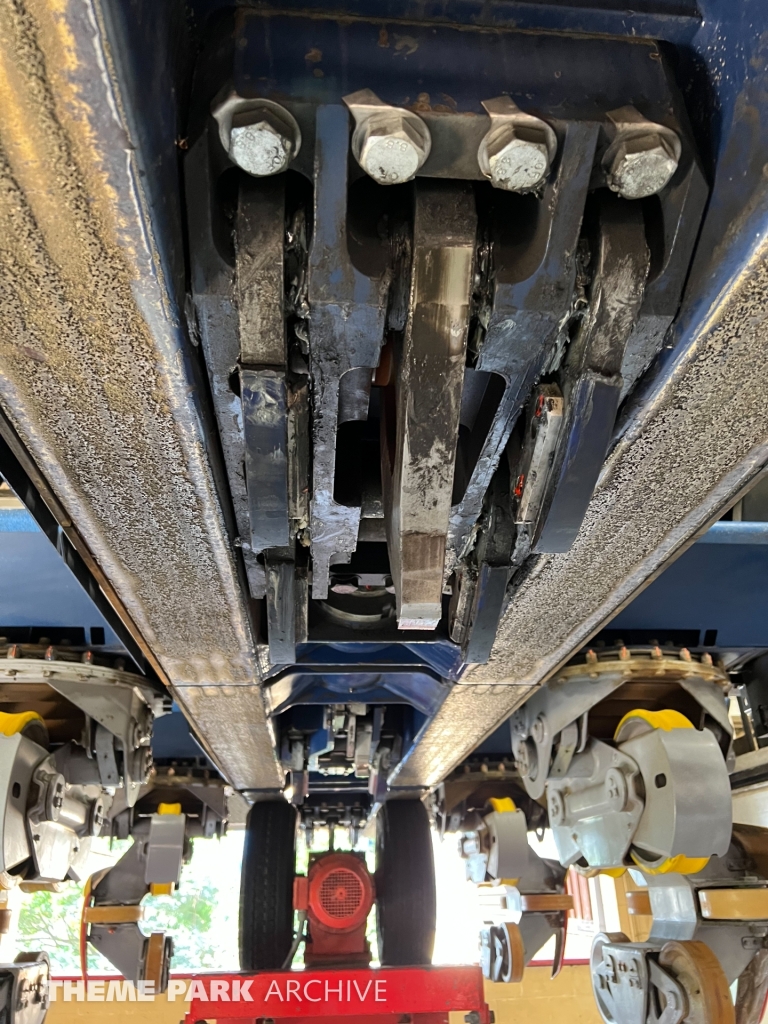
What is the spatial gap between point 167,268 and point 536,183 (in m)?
0.29

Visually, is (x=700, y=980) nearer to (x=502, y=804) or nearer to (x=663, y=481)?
(x=663, y=481)

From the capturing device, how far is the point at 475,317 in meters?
0.62

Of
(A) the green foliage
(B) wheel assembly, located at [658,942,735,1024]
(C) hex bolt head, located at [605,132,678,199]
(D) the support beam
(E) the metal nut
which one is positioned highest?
(C) hex bolt head, located at [605,132,678,199]

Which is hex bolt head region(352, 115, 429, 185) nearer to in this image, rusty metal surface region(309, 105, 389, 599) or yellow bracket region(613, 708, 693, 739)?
rusty metal surface region(309, 105, 389, 599)

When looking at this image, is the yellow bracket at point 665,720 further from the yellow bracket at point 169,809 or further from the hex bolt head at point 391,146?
the yellow bracket at point 169,809

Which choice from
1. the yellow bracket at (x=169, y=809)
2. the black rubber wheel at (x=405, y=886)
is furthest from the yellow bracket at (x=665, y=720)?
the yellow bracket at (x=169, y=809)

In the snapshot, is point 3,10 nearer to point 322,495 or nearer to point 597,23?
point 597,23

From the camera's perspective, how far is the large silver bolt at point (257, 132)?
0.49 meters

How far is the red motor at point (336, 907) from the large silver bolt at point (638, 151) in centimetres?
326

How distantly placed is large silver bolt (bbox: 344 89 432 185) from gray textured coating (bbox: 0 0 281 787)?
6.3 inches

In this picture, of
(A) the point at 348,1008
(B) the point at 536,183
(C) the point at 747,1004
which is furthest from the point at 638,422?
(A) the point at 348,1008

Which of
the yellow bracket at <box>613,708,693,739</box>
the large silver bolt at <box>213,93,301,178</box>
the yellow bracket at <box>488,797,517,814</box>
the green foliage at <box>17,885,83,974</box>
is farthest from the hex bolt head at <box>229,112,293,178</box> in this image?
the green foliage at <box>17,885,83,974</box>

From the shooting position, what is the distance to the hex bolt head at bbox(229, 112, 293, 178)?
0.48m

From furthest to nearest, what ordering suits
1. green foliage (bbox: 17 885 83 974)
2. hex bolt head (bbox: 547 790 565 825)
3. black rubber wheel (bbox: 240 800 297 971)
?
1. green foliage (bbox: 17 885 83 974)
2. black rubber wheel (bbox: 240 800 297 971)
3. hex bolt head (bbox: 547 790 565 825)
